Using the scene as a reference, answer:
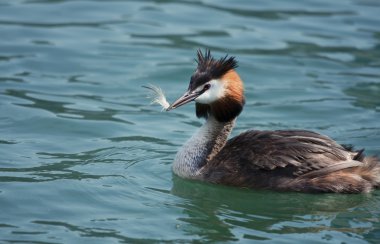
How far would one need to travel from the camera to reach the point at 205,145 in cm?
1009

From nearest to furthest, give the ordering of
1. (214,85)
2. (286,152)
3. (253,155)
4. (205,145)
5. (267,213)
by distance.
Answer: (267,213) < (286,152) < (253,155) < (214,85) < (205,145)

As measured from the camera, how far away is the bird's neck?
10.0 m

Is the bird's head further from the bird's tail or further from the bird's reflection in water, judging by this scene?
the bird's tail

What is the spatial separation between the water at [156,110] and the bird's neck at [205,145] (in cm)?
24

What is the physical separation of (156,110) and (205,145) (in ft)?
9.65

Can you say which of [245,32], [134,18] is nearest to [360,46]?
[245,32]

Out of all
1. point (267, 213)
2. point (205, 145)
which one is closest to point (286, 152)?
point (267, 213)

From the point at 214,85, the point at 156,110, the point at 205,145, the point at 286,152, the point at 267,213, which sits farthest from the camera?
the point at 156,110

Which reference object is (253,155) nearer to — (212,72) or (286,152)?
(286,152)

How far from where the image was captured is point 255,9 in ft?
58.5

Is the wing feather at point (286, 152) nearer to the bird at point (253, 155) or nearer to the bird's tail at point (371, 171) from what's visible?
the bird at point (253, 155)

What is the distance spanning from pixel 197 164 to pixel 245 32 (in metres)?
6.99

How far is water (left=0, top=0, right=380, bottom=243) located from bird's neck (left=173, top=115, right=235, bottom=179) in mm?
240

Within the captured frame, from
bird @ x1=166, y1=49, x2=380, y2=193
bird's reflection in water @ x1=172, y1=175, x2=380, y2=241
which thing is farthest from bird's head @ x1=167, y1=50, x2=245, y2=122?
bird's reflection in water @ x1=172, y1=175, x2=380, y2=241
